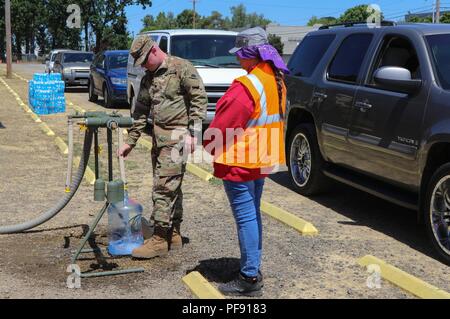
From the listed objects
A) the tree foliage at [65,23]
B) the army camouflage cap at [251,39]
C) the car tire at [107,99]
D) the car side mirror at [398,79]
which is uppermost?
the tree foliage at [65,23]

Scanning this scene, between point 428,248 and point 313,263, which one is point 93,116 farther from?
point 428,248

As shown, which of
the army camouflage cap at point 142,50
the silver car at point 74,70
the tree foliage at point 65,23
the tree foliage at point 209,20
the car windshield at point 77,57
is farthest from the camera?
the tree foliage at point 209,20

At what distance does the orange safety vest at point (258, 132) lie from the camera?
12.6ft

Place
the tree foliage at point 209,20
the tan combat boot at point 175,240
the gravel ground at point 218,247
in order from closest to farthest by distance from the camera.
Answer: the gravel ground at point 218,247 → the tan combat boot at point 175,240 → the tree foliage at point 209,20

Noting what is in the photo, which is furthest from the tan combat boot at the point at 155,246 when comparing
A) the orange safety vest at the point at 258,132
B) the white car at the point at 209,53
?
the white car at the point at 209,53

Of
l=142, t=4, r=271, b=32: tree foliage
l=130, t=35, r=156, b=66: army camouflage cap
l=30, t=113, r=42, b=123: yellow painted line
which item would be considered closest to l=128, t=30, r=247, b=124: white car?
l=30, t=113, r=42, b=123: yellow painted line

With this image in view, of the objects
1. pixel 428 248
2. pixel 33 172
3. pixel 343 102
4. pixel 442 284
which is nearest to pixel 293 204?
pixel 343 102

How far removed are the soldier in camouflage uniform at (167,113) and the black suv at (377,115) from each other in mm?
1738

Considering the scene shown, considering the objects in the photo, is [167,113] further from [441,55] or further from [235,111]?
[441,55]

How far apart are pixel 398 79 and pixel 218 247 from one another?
86.3 inches

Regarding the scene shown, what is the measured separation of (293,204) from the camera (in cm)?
688

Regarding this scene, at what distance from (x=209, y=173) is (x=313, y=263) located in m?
3.60

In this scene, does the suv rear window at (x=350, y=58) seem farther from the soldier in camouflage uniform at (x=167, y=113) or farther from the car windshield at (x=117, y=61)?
the car windshield at (x=117, y=61)

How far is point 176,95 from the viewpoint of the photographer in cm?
486
